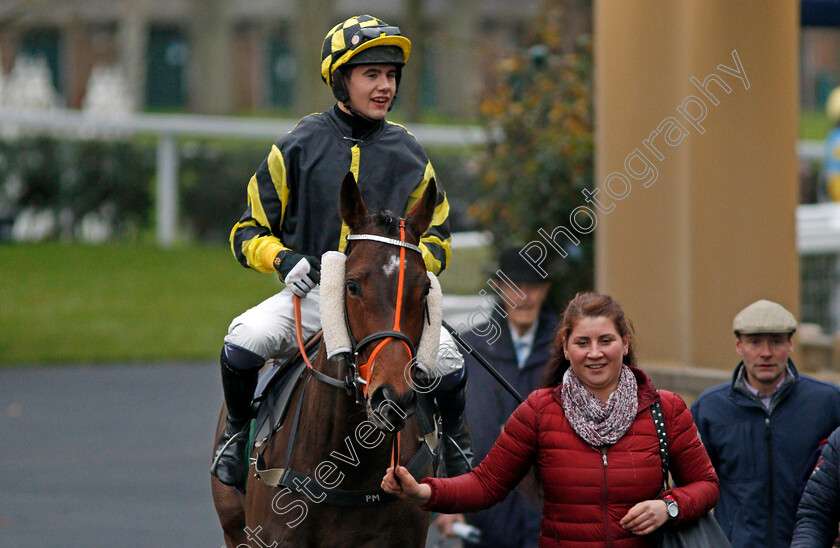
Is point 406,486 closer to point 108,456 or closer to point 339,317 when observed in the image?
point 339,317

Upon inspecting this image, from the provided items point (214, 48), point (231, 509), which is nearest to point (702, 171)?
point (231, 509)

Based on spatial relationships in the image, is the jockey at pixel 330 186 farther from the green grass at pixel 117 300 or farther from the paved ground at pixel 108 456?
the green grass at pixel 117 300

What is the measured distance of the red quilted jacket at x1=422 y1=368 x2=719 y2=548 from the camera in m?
3.73

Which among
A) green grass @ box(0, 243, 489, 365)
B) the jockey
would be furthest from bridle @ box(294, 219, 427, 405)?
green grass @ box(0, 243, 489, 365)

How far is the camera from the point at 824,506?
13.6 ft

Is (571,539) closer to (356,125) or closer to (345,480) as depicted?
(345,480)

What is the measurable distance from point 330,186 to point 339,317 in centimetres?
81

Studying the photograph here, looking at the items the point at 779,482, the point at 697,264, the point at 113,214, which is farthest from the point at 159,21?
the point at 779,482

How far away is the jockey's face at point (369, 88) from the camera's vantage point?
4676 millimetres

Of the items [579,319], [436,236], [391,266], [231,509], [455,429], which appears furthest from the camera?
[231,509]

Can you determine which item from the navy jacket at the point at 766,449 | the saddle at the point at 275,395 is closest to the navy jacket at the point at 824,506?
the navy jacket at the point at 766,449

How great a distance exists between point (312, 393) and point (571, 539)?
115 cm

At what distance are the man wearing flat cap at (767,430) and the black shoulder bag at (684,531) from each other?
3.05 feet

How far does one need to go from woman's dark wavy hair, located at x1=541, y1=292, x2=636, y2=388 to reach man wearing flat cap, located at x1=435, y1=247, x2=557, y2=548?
1.90 m
